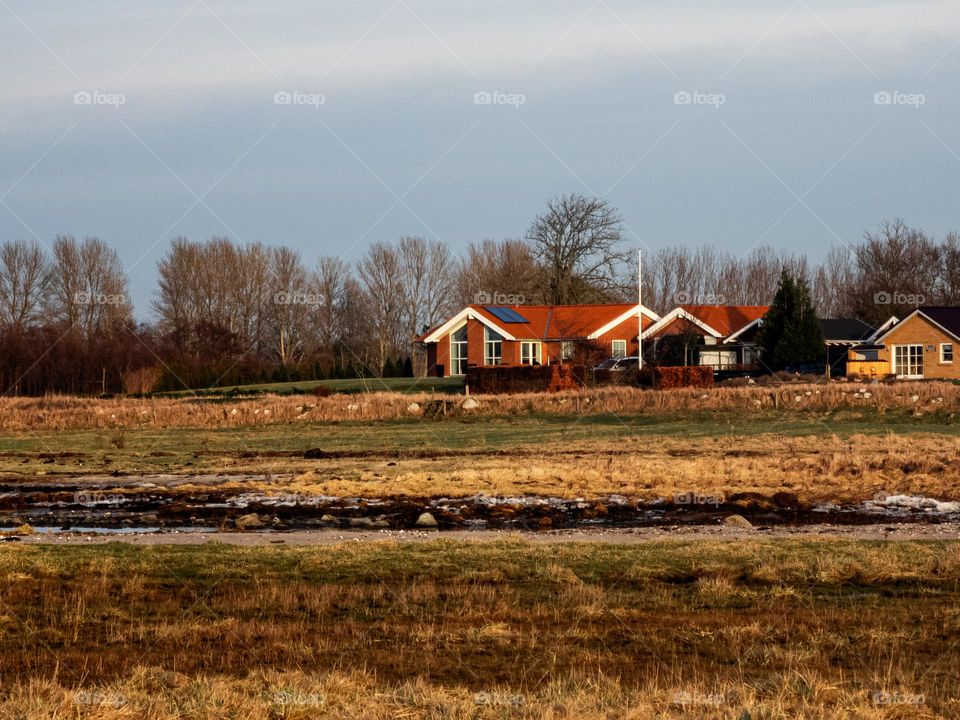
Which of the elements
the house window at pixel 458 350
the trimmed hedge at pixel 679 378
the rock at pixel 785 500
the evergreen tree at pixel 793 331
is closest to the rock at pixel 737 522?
the rock at pixel 785 500

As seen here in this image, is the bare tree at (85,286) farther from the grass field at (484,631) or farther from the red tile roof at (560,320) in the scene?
the grass field at (484,631)

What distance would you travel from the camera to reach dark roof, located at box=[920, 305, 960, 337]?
2346 inches

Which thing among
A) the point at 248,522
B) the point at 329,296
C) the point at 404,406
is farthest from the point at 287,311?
the point at 248,522

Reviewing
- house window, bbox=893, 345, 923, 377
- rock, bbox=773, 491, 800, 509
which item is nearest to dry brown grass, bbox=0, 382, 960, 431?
rock, bbox=773, 491, 800, 509

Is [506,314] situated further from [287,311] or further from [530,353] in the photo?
[287,311]

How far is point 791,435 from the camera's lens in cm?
2988

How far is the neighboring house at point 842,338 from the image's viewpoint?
60562 mm

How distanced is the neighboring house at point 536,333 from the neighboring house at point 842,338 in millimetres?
11718

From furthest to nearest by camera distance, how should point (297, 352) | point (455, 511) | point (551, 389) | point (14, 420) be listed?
1. point (297, 352)
2. point (551, 389)
3. point (14, 420)
4. point (455, 511)

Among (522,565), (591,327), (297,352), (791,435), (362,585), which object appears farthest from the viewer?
(297,352)

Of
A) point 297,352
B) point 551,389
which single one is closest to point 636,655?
point 551,389

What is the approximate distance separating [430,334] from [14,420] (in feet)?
128

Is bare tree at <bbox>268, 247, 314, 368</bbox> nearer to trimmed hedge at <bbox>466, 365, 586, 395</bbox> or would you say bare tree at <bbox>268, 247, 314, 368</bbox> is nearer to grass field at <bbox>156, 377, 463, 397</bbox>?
grass field at <bbox>156, 377, 463, 397</bbox>

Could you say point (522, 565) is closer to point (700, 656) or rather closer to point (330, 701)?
point (700, 656)
